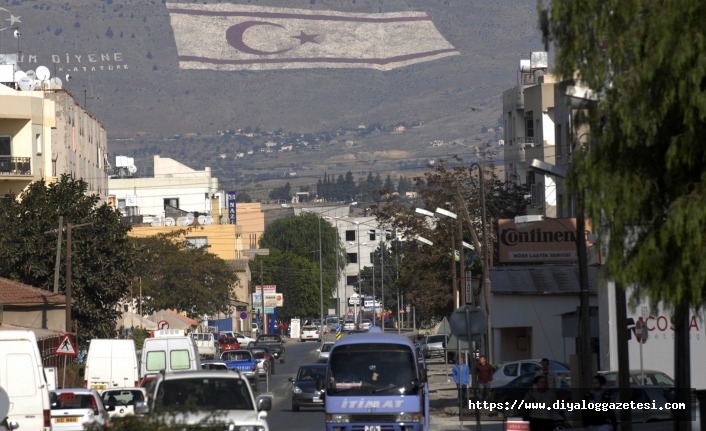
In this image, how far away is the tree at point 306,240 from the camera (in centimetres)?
13975

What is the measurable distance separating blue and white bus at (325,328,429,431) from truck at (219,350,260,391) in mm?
21414

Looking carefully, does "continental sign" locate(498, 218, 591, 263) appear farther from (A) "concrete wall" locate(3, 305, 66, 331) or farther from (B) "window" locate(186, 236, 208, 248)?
(B) "window" locate(186, 236, 208, 248)

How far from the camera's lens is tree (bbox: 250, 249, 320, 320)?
123 metres

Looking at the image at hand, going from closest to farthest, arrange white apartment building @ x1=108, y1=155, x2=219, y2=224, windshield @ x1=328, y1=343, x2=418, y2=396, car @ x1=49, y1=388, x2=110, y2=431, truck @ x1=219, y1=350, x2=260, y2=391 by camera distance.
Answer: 1. windshield @ x1=328, y1=343, x2=418, y2=396
2. car @ x1=49, y1=388, x2=110, y2=431
3. truck @ x1=219, y1=350, x2=260, y2=391
4. white apartment building @ x1=108, y1=155, x2=219, y2=224

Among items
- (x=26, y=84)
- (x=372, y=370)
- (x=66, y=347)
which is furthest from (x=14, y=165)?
(x=372, y=370)

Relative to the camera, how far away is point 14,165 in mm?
60156

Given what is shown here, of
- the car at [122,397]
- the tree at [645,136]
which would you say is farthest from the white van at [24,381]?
the tree at [645,136]

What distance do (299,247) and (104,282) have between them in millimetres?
91685

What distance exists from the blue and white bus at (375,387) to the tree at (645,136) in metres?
9.18

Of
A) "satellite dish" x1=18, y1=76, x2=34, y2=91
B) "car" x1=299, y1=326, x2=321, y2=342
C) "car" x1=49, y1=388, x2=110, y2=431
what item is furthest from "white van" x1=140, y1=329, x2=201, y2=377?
"car" x1=299, y1=326, x2=321, y2=342

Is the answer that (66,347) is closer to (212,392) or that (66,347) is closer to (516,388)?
(516,388)

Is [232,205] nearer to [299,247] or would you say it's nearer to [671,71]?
[299,247]

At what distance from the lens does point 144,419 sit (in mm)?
11586

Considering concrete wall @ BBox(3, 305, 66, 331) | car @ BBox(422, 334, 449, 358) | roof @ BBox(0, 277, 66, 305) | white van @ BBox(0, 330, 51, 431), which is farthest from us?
car @ BBox(422, 334, 449, 358)
